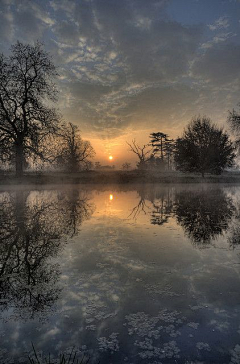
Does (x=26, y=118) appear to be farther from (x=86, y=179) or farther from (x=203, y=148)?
(x=203, y=148)

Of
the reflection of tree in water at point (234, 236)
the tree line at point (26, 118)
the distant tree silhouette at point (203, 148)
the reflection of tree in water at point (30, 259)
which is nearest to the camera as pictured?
the reflection of tree in water at point (30, 259)

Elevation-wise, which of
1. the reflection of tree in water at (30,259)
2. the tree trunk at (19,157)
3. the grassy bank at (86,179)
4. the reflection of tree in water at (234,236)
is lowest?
the reflection of tree in water at (234,236)

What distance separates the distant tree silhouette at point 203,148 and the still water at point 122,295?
40.8 metres

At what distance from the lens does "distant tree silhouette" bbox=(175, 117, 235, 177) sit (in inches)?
1781

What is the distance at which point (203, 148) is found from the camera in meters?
45.2

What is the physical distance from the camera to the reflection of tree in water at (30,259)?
3.50 m

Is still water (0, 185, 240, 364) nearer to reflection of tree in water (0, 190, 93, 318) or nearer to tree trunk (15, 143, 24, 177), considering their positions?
reflection of tree in water (0, 190, 93, 318)

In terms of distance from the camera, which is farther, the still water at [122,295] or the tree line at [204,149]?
the tree line at [204,149]

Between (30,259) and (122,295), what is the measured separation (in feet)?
7.82

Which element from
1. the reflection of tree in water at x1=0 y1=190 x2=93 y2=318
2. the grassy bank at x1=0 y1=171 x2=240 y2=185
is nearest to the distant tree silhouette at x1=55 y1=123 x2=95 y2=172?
the grassy bank at x1=0 y1=171 x2=240 y2=185

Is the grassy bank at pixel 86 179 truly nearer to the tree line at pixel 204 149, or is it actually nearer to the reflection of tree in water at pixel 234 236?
the tree line at pixel 204 149

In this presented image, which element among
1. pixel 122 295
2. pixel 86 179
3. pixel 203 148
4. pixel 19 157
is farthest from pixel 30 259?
pixel 203 148

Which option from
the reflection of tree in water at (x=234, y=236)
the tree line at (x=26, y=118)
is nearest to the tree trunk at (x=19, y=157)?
the tree line at (x=26, y=118)

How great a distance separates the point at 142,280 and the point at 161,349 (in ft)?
5.44
